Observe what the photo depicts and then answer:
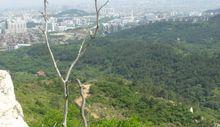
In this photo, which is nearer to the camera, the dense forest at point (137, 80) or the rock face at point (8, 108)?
the rock face at point (8, 108)

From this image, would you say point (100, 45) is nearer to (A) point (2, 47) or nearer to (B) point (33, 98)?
(A) point (2, 47)

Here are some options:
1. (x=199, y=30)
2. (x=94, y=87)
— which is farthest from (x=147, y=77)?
(x=199, y=30)

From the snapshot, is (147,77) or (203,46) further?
(203,46)

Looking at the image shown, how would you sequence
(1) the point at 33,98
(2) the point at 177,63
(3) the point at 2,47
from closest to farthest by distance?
(1) the point at 33,98, (2) the point at 177,63, (3) the point at 2,47

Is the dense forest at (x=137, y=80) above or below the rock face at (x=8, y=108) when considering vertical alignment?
below

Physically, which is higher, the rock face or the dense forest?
the rock face

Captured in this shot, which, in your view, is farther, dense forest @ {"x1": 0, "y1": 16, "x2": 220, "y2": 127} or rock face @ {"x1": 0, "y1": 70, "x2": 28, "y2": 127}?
dense forest @ {"x1": 0, "y1": 16, "x2": 220, "y2": 127}

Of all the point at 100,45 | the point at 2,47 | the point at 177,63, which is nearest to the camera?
the point at 177,63
